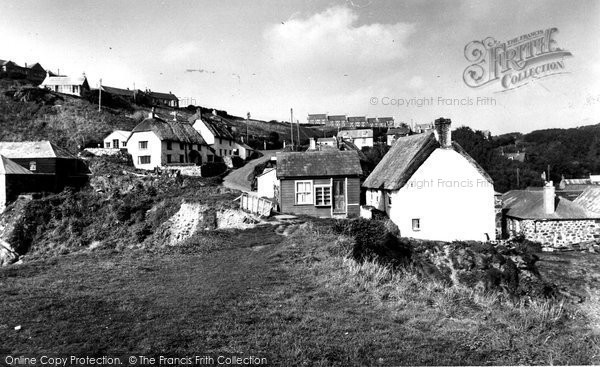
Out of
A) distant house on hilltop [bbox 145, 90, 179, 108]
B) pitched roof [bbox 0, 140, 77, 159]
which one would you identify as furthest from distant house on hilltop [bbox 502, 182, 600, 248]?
distant house on hilltop [bbox 145, 90, 179, 108]

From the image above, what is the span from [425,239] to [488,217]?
413 cm

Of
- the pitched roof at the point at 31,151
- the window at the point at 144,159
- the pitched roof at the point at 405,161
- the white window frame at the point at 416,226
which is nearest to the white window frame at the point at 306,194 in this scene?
the pitched roof at the point at 405,161

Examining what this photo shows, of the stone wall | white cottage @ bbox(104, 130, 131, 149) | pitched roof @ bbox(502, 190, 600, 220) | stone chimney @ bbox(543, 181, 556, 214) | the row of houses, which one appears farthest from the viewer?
white cottage @ bbox(104, 130, 131, 149)

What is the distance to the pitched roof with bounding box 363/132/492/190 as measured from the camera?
24.6 meters

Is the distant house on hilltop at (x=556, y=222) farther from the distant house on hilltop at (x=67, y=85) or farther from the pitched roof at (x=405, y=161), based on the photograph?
the distant house on hilltop at (x=67, y=85)

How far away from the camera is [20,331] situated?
26.9 ft

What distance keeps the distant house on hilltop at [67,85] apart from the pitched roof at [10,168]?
37.9 metres

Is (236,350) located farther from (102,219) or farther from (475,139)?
(475,139)

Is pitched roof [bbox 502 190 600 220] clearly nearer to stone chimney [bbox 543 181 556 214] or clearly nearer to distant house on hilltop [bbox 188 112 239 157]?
stone chimney [bbox 543 181 556 214]

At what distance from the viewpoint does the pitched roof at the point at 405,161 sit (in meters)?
24.6

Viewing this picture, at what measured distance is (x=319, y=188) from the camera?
2616cm

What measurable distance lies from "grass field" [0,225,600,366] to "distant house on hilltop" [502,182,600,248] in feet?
62.1

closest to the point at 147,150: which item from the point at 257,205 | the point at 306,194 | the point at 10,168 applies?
the point at 10,168

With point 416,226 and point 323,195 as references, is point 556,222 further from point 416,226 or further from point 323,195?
point 323,195
